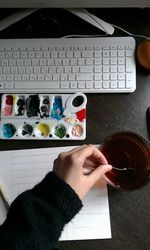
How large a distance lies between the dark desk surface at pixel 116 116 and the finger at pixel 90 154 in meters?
0.09

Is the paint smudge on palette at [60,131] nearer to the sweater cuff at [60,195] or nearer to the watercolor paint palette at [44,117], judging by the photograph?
the watercolor paint palette at [44,117]

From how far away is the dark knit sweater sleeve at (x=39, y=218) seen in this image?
1.96 ft

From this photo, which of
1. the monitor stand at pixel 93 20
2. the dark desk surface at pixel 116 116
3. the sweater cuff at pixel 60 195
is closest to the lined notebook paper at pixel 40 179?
the dark desk surface at pixel 116 116

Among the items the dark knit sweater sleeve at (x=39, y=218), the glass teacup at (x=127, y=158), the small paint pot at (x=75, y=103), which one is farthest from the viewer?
the small paint pot at (x=75, y=103)

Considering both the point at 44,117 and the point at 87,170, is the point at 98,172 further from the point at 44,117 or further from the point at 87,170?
the point at 44,117

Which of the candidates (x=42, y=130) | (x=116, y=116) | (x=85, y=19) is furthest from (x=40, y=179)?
(x=85, y=19)

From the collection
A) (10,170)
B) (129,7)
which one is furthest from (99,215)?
(129,7)

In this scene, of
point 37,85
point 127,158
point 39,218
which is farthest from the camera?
point 37,85

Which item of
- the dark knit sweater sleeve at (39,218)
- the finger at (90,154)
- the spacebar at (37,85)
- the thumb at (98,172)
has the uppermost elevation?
the spacebar at (37,85)

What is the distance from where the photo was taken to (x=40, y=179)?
78cm

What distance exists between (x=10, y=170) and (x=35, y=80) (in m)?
0.20

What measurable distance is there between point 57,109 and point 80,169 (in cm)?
19

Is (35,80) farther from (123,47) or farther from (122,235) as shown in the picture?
(122,235)

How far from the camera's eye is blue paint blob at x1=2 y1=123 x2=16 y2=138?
2.67 ft
